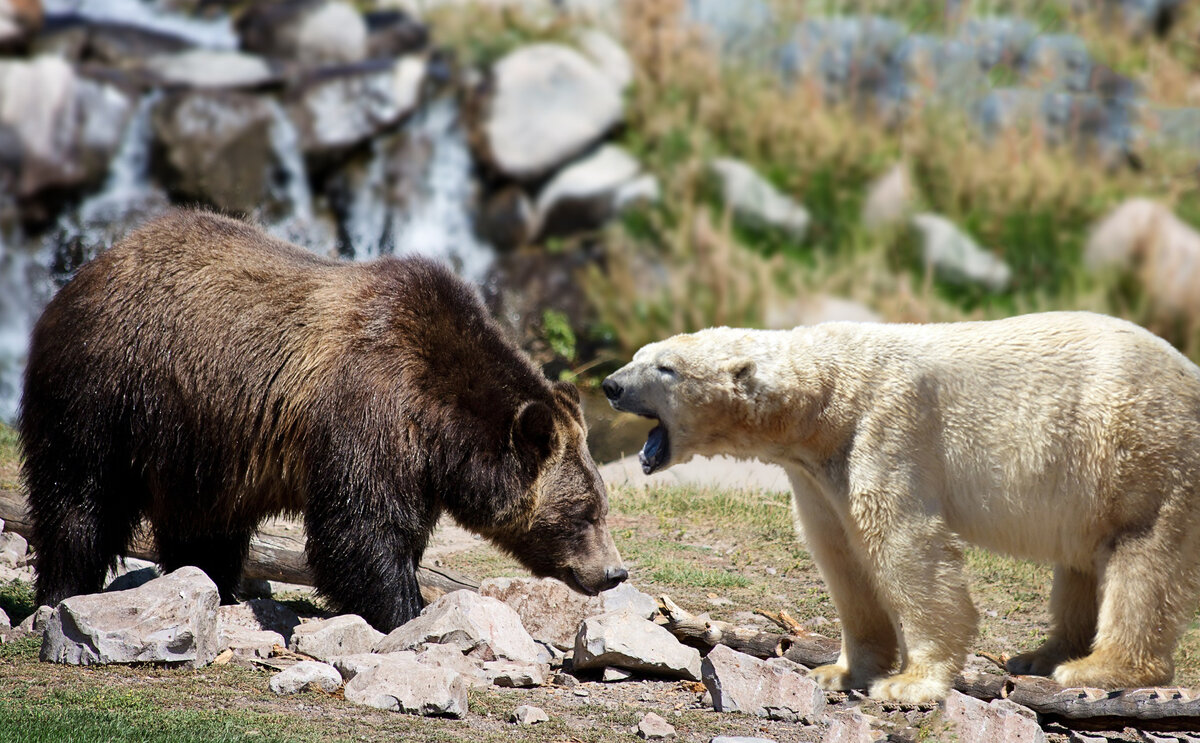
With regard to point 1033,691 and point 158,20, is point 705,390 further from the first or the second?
point 158,20

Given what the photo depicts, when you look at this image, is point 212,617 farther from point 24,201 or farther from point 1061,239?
point 1061,239

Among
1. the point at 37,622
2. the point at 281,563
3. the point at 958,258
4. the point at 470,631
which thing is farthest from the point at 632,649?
the point at 958,258

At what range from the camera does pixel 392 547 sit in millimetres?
6191

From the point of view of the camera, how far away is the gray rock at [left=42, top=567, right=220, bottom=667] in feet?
18.1

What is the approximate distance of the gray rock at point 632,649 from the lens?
5.93m

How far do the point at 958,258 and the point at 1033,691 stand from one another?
13.4m

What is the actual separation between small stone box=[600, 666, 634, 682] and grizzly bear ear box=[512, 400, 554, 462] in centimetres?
120

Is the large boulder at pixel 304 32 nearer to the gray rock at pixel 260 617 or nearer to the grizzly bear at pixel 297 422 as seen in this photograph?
the grizzly bear at pixel 297 422

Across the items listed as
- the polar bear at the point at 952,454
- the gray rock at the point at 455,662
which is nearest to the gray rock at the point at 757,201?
the polar bear at the point at 952,454

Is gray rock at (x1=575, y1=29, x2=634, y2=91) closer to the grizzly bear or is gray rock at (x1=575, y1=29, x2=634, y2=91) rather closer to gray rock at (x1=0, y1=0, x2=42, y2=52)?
gray rock at (x1=0, y1=0, x2=42, y2=52)

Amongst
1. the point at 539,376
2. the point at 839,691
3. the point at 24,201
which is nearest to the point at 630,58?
the point at 24,201

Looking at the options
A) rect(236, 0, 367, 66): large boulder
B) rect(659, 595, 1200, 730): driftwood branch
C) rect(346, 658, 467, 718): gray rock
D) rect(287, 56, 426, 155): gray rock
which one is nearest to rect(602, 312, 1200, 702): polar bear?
rect(659, 595, 1200, 730): driftwood branch

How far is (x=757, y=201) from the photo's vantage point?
18906 millimetres

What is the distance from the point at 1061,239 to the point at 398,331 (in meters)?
14.3
